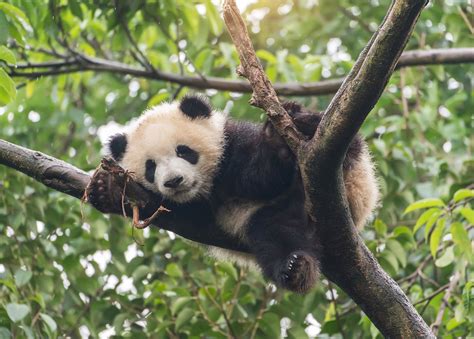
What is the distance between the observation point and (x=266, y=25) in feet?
31.6

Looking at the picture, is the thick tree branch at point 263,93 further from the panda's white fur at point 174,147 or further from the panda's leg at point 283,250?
the panda's white fur at point 174,147

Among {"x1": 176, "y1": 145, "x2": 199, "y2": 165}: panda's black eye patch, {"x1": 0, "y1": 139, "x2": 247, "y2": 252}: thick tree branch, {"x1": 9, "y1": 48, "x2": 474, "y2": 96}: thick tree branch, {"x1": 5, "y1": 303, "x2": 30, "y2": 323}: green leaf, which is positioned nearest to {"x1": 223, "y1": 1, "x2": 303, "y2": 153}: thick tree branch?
{"x1": 0, "y1": 139, "x2": 247, "y2": 252}: thick tree branch

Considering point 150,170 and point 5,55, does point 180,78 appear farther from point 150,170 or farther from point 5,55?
point 5,55

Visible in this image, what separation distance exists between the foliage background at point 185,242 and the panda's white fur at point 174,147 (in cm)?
61

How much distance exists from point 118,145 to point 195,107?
67cm

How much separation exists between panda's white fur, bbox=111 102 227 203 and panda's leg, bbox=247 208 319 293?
1.77ft

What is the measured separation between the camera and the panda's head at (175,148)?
5.10 m

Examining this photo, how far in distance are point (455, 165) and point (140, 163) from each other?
10.5 feet

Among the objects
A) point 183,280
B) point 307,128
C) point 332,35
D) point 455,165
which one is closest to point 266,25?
point 332,35

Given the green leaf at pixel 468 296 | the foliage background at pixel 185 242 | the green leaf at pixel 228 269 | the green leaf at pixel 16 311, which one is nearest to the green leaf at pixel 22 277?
the foliage background at pixel 185 242

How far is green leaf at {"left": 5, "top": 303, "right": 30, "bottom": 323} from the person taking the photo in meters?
4.43

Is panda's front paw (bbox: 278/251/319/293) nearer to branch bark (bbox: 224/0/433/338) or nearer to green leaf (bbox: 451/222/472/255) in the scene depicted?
branch bark (bbox: 224/0/433/338)

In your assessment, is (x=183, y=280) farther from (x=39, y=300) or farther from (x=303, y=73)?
(x=303, y=73)

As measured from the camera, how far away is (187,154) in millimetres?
5418
